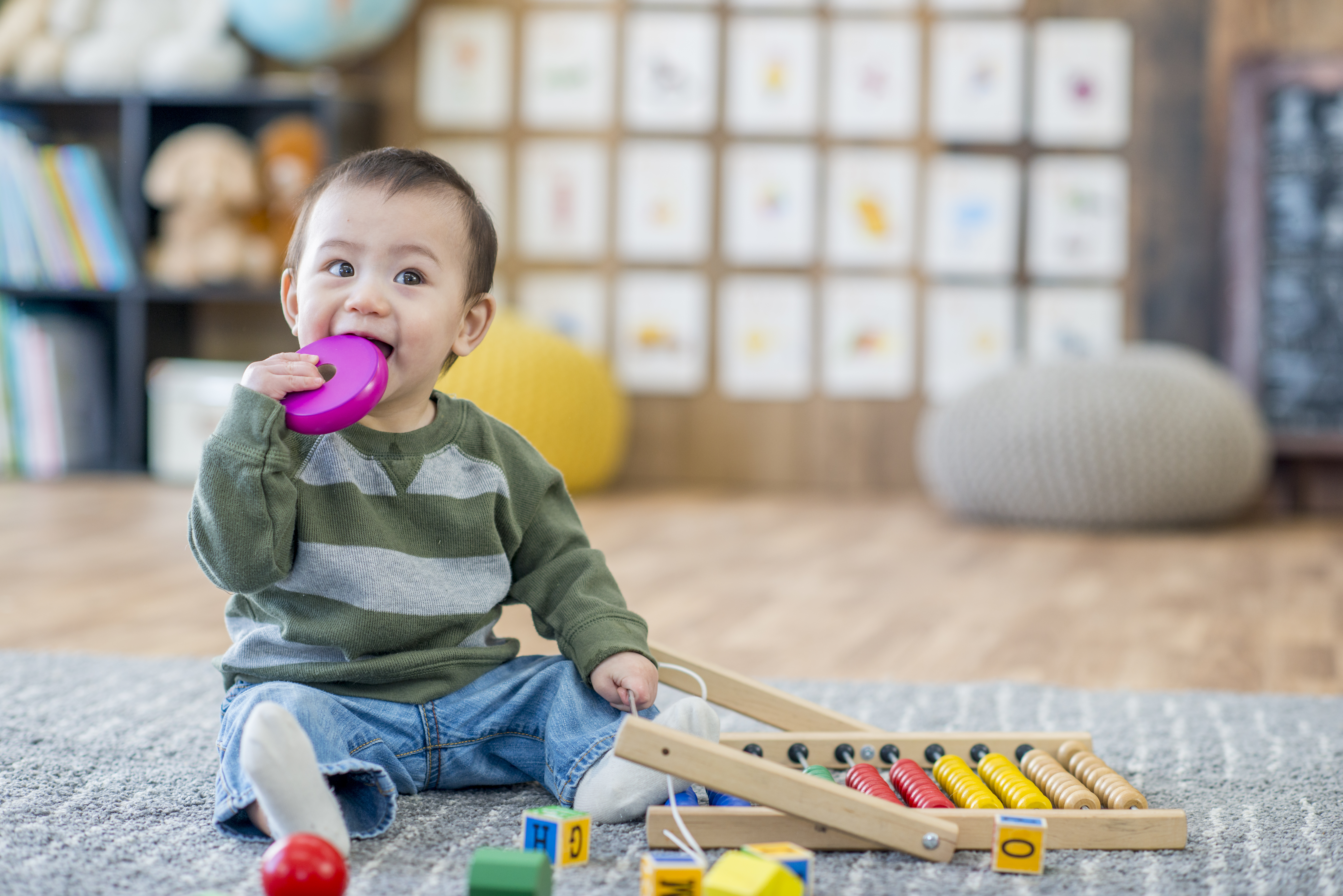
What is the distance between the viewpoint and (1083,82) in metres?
3.08

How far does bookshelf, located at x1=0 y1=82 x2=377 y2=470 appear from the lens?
292cm

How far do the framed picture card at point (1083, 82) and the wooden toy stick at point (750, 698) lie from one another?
244 centimetres

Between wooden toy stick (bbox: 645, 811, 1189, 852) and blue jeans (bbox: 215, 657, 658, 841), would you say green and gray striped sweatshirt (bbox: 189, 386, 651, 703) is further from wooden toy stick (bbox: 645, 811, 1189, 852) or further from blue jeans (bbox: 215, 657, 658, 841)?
wooden toy stick (bbox: 645, 811, 1189, 852)

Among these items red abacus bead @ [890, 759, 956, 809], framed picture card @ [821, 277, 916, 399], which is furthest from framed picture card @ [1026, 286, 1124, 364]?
red abacus bead @ [890, 759, 956, 809]

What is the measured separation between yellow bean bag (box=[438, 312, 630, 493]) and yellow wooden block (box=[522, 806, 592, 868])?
177 cm

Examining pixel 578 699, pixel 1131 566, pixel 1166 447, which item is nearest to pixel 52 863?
pixel 578 699

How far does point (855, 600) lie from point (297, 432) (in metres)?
1.05

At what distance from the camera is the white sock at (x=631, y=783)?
2.65 feet

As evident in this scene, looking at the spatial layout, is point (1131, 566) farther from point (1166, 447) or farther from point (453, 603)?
point (453, 603)

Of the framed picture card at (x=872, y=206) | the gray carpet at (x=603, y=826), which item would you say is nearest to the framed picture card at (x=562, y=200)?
the framed picture card at (x=872, y=206)

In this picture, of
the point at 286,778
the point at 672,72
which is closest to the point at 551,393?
the point at 672,72

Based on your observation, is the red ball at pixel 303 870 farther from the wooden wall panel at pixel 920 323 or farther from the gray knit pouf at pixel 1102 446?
the wooden wall panel at pixel 920 323

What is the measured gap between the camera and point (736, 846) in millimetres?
757

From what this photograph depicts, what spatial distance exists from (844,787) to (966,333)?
2.50 meters
